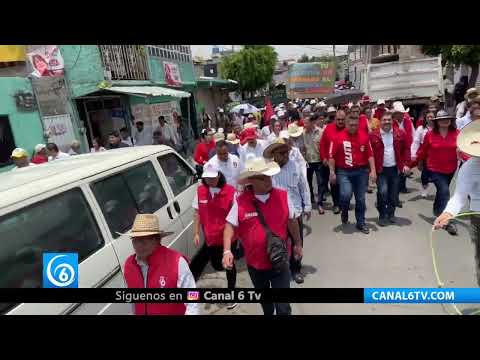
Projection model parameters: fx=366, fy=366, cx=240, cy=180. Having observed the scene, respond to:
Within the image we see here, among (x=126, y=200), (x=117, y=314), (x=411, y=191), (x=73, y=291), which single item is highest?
(x=126, y=200)

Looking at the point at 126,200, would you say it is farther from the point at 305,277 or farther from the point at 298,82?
the point at 298,82

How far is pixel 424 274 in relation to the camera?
3.88 metres

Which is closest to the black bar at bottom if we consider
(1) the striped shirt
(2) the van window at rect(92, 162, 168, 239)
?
(2) the van window at rect(92, 162, 168, 239)

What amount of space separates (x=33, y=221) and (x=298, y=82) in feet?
43.4

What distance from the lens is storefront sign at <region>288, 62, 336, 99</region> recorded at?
14094 mm

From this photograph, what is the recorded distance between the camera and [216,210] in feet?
11.7

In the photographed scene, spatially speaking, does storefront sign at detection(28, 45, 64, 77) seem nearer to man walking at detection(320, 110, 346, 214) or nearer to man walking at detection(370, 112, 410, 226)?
man walking at detection(320, 110, 346, 214)

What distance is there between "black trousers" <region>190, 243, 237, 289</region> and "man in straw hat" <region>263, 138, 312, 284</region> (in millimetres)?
753

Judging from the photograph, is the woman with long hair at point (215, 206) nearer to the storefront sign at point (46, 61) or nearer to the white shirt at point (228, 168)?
the white shirt at point (228, 168)

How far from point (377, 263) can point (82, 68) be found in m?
8.27

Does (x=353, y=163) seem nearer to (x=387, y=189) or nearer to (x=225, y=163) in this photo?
(x=387, y=189)

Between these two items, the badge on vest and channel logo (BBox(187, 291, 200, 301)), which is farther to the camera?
the badge on vest

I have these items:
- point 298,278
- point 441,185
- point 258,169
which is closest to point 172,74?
point 441,185

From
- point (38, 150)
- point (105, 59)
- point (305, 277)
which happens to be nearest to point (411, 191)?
point (305, 277)
